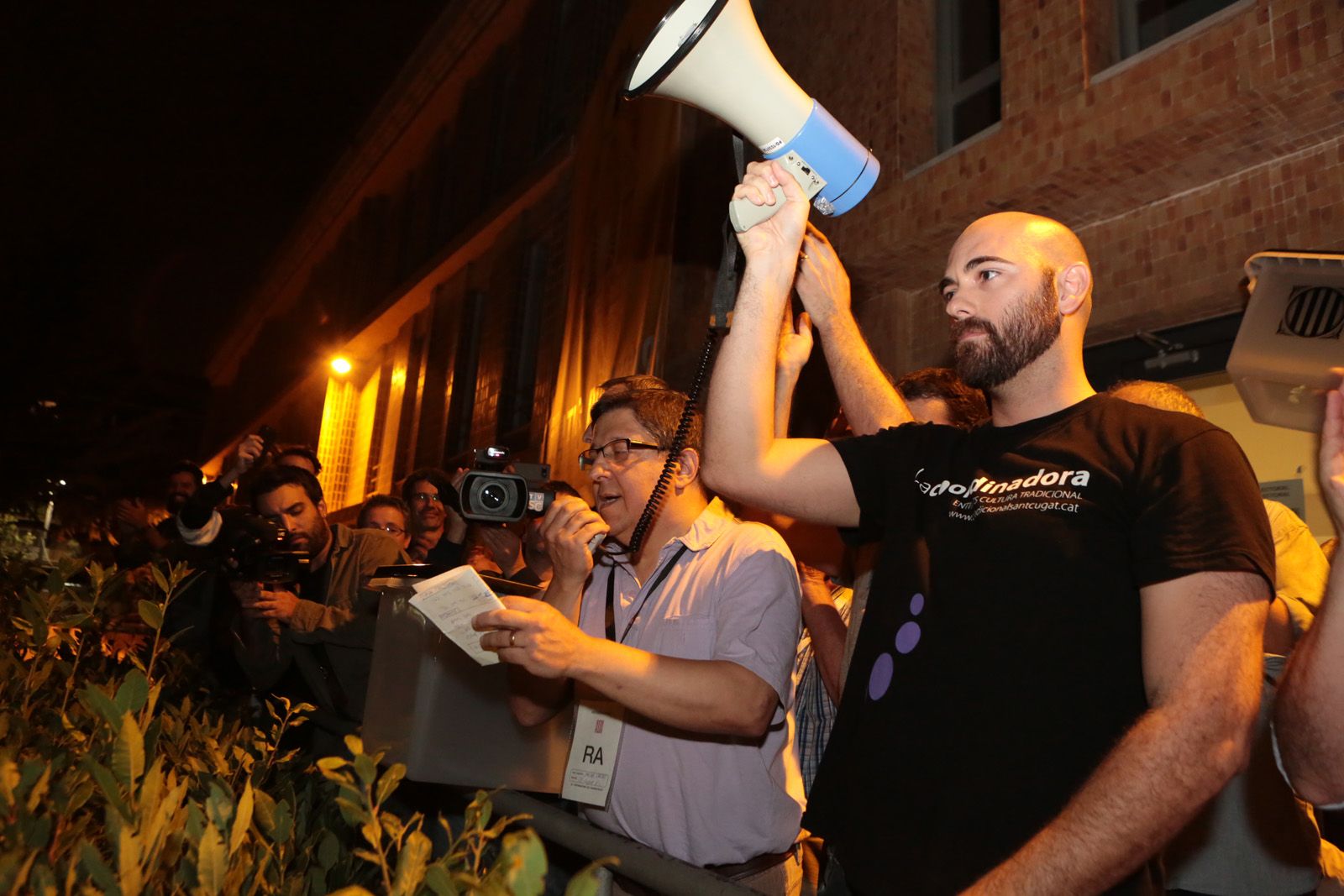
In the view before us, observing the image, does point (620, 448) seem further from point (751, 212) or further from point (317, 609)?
point (317, 609)

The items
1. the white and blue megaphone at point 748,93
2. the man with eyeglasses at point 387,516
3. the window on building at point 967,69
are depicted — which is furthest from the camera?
the man with eyeglasses at point 387,516

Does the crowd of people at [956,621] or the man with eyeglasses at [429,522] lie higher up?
the man with eyeglasses at [429,522]

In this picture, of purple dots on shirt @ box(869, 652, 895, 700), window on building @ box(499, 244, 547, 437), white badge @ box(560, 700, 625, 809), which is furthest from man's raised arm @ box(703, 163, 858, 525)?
window on building @ box(499, 244, 547, 437)

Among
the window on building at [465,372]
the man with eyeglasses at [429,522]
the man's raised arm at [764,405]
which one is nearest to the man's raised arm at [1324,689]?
the man's raised arm at [764,405]

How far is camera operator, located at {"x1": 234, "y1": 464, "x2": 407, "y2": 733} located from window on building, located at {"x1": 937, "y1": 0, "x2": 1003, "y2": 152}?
11.0 ft

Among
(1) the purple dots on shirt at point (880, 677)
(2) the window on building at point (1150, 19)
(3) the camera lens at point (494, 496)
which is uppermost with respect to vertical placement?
(2) the window on building at point (1150, 19)

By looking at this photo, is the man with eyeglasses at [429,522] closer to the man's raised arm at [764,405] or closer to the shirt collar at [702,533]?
the shirt collar at [702,533]

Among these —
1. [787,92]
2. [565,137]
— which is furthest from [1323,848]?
[565,137]

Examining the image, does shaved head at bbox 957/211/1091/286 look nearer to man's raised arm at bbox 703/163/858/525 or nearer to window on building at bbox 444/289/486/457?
man's raised arm at bbox 703/163/858/525

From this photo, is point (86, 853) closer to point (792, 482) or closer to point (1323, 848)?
point (792, 482)

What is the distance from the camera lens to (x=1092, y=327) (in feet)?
13.2

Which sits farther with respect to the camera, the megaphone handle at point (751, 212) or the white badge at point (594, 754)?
the white badge at point (594, 754)

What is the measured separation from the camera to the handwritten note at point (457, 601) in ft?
5.79

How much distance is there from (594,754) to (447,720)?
1.03 feet
